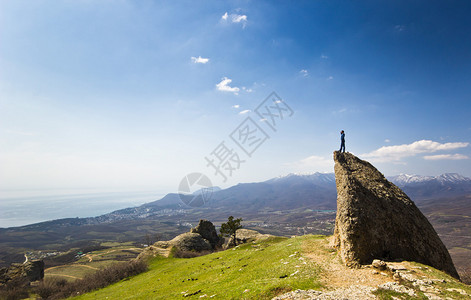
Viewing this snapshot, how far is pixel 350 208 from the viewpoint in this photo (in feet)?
74.1

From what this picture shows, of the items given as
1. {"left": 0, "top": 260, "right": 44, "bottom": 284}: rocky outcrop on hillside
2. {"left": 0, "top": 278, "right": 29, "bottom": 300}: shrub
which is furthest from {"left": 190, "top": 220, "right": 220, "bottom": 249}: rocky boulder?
{"left": 0, "top": 260, "right": 44, "bottom": 284}: rocky outcrop on hillside

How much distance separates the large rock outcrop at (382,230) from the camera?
20.9 m

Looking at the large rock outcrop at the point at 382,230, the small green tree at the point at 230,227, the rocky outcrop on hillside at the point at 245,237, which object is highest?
the large rock outcrop at the point at 382,230

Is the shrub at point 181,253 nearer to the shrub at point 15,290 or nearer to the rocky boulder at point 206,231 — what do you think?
the rocky boulder at point 206,231

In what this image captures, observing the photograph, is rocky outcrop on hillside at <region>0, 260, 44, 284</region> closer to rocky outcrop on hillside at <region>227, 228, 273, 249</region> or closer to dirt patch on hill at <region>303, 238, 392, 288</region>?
rocky outcrop on hillside at <region>227, 228, 273, 249</region>

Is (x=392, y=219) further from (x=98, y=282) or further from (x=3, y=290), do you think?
(x=3, y=290)

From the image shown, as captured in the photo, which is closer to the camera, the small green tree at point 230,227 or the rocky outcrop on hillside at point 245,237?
the small green tree at point 230,227

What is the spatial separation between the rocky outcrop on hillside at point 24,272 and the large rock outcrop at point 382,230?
86426mm

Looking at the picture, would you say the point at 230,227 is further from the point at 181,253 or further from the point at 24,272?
the point at 24,272

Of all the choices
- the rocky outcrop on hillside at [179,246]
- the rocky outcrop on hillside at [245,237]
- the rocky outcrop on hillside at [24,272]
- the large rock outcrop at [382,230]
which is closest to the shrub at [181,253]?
the rocky outcrop on hillside at [179,246]

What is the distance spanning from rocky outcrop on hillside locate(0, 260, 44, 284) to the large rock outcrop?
86.4m

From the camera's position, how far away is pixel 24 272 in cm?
6288

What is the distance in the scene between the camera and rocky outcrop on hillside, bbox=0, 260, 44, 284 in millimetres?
59763

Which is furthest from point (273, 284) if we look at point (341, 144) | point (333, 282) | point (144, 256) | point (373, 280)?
point (144, 256)
